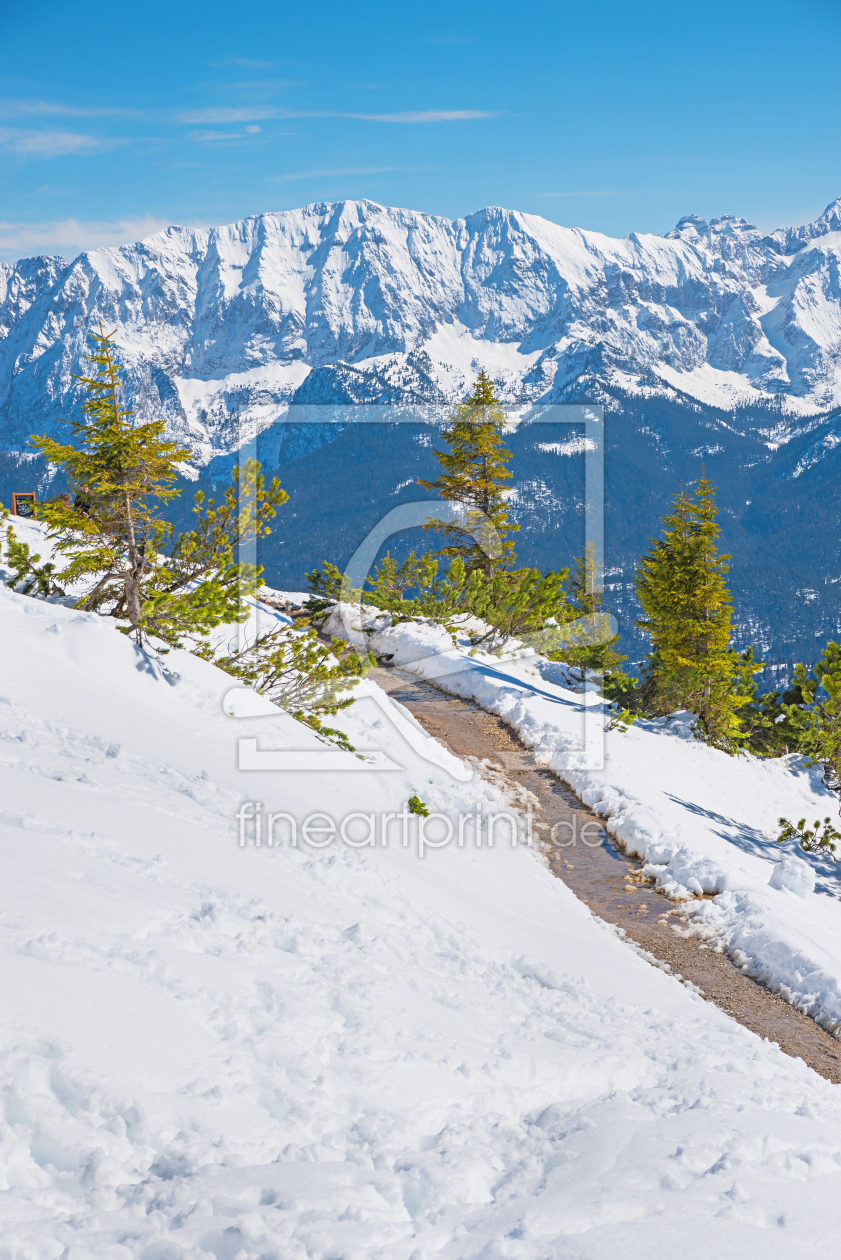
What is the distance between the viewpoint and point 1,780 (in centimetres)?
655

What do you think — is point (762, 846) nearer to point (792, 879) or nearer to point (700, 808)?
point (700, 808)

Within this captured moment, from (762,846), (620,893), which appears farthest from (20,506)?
(762,846)

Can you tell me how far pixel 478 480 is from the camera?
27812 mm

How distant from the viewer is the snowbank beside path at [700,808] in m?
9.00

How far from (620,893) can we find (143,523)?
8.78m

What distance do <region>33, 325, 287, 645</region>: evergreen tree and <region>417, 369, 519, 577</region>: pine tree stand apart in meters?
15.5

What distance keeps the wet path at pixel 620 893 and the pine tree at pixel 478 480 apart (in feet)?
33.8

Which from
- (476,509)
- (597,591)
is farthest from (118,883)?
(597,591)

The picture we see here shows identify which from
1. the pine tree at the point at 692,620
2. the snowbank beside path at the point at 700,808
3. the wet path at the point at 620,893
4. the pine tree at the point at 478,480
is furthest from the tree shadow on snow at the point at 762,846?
the pine tree at the point at 478,480

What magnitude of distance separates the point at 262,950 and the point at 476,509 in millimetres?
24195

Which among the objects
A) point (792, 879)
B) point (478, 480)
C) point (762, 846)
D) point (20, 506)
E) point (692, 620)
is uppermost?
point (478, 480)

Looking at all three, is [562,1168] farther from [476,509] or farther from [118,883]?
[476,509]

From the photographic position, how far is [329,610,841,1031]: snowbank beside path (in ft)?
29.5

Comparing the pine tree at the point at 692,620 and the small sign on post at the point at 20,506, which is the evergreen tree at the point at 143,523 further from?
the pine tree at the point at 692,620
